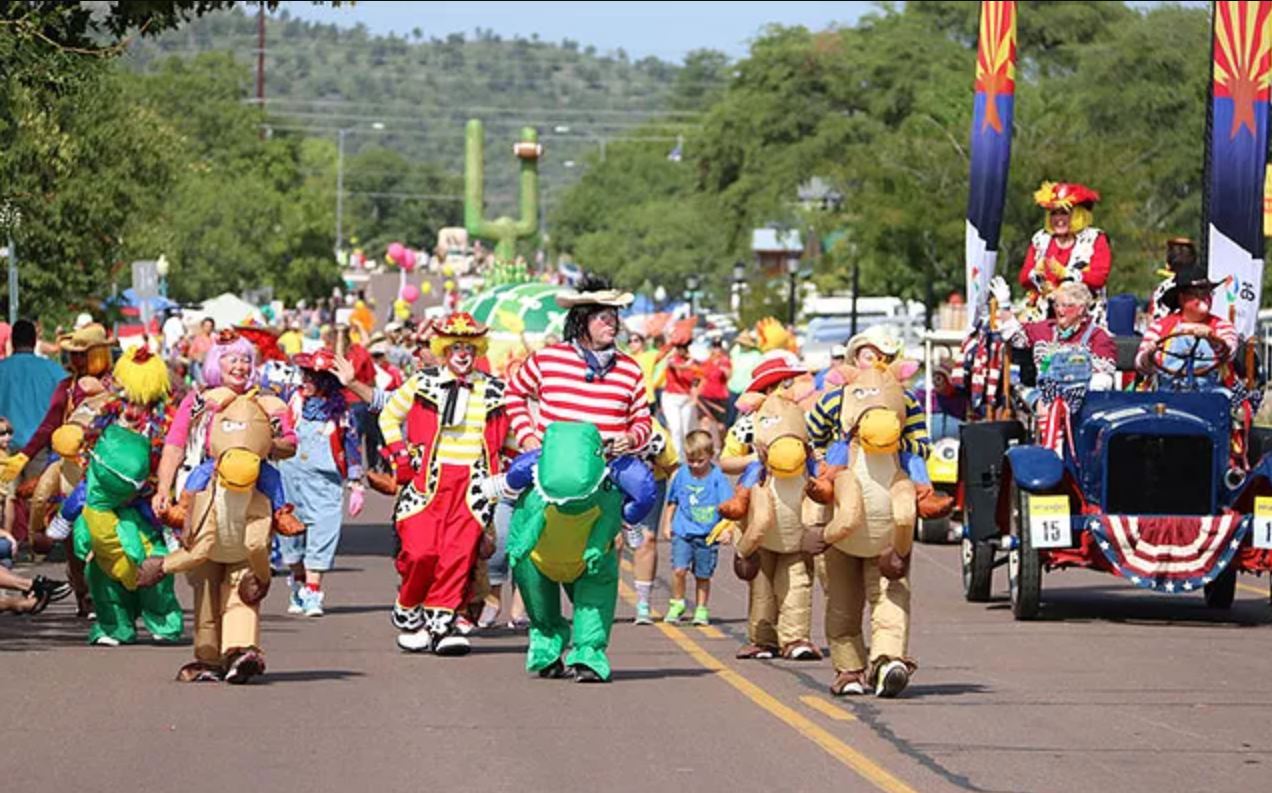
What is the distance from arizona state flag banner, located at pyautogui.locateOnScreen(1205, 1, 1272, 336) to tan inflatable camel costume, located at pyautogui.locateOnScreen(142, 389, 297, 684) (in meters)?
10.00

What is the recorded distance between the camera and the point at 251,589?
14117mm

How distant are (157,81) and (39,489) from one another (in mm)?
80262

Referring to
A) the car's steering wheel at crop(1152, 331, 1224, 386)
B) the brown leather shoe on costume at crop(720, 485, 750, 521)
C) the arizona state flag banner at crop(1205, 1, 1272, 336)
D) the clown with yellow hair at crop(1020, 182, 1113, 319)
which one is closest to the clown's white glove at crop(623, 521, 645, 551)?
the brown leather shoe on costume at crop(720, 485, 750, 521)

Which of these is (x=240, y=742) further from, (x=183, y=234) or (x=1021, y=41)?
(x=1021, y=41)

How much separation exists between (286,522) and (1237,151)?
10.9m

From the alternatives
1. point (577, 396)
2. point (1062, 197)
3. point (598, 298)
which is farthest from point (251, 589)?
point (1062, 197)

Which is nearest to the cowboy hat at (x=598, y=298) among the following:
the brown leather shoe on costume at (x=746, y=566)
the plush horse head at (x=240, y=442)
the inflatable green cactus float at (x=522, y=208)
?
the brown leather shoe on costume at (x=746, y=566)

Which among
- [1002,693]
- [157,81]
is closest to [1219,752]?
[1002,693]

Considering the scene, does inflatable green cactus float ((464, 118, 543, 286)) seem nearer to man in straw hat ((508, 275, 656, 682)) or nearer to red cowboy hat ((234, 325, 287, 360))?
red cowboy hat ((234, 325, 287, 360))

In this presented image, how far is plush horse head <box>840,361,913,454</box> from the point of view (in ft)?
45.1

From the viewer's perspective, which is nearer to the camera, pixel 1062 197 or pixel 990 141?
pixel 1062 197

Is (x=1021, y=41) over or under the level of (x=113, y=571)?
over

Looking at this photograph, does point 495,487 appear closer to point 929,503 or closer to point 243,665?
point 243,665

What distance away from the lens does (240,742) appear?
12094mm
